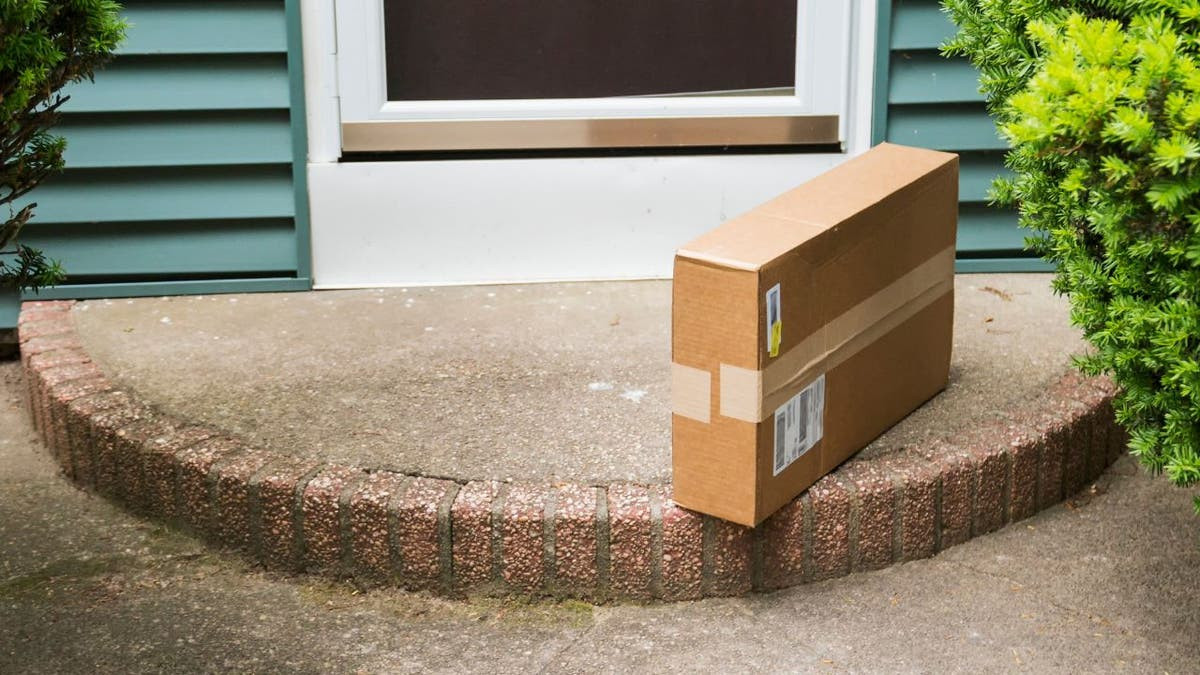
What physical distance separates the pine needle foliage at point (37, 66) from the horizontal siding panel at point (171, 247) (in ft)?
4.00

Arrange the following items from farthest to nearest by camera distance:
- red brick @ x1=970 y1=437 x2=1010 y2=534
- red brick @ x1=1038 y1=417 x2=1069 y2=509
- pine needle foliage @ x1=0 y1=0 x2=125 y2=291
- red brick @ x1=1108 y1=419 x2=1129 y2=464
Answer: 1. red brick @ x1=1108 y1=419 x2=1129 y2=464
2. red brick @ x1=1038 y1=417 x2=1069 y2=509
3. red brick @ x1=970 y1=437 x2=1010 y2=534
4. pine needle foliage @ x1=0 y1=0 x2=125 y2=291

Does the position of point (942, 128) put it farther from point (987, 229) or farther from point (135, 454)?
point (135, 454)

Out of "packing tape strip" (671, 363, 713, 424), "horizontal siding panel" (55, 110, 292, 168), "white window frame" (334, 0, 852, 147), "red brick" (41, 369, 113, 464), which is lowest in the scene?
"red brick" (41, 369, 113, 464)

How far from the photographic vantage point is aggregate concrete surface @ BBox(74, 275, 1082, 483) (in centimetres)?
303

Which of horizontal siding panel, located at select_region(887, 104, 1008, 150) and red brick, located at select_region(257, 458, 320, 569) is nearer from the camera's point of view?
red brick, located at select_region(257, 458, 320, 569)

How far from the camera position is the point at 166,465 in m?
3.01

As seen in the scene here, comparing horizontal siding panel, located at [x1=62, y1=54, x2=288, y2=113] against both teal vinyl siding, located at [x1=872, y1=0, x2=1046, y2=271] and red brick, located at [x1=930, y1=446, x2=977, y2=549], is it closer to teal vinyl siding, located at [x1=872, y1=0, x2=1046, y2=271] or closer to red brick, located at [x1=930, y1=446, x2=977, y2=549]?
teal vinyl siding, located at [x1=872, y1=0, x2=1046, y2=271]

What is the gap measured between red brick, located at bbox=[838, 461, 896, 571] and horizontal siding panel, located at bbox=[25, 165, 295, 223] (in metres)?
1.96

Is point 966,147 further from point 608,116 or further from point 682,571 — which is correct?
point 682,571

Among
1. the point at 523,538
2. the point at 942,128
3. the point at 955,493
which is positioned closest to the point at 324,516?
the point at 523,538

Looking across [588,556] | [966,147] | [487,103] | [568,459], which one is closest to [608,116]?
[487,103]

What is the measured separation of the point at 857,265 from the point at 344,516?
121 centimetres

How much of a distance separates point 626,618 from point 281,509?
0.78m

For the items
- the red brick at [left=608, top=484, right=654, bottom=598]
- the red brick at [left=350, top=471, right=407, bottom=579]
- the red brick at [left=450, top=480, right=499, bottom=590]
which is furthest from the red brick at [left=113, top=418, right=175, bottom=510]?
the red brick at [left=608, top=484, right=654, bottom=598]
